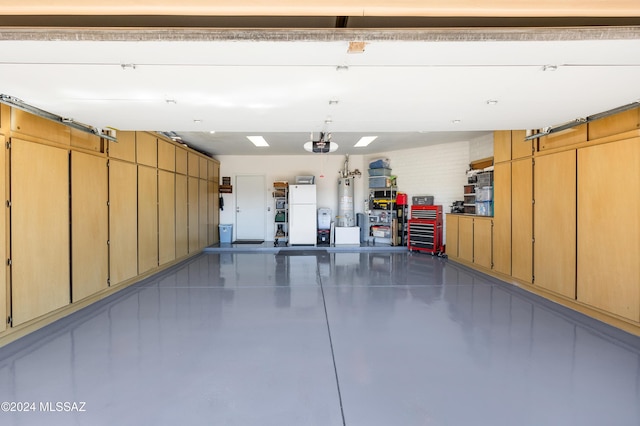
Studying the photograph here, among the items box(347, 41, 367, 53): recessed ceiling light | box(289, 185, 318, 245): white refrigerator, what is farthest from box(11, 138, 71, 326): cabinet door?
box(289, 185, 318, 245): white refrigerator

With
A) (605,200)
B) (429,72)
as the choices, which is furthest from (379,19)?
(605,200)

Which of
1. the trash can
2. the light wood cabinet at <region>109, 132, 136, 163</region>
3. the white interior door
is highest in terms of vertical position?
the light wood cabinet at <region>109, 132, 136, 163</region>

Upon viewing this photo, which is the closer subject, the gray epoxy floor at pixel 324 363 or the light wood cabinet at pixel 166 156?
the gray epoxy floor at pixel 324 363

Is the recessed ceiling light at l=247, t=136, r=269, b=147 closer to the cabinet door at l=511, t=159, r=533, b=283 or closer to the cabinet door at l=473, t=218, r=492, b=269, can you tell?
the cabinet door at l=473, t=218, r=492, b=269

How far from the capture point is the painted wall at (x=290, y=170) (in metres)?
9.51

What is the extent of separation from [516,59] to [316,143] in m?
3.46

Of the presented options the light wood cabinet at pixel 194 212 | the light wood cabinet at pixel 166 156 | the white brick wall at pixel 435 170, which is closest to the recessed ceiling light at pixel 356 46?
the light wood cabinet at pixel 166 156

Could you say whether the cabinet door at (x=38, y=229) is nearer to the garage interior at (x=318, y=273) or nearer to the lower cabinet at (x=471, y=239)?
the garage interior at (x=318, y=273)

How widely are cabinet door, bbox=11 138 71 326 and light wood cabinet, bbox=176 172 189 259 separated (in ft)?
9.39

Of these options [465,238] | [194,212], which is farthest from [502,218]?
[194,212]

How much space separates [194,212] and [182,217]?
2.40 ft

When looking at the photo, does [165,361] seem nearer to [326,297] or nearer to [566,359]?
[326,297]

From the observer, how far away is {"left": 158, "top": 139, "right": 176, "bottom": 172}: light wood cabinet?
222 inches

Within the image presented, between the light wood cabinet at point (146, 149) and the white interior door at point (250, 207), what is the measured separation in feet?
13.4
